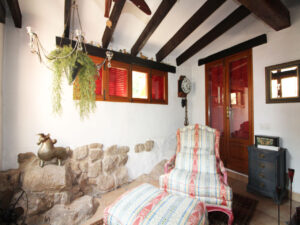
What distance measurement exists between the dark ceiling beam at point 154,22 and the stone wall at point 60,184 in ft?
6.31

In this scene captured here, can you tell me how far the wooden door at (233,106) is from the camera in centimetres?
289

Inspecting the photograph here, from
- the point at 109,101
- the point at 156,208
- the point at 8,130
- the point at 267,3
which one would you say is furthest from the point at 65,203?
the point at 267,3

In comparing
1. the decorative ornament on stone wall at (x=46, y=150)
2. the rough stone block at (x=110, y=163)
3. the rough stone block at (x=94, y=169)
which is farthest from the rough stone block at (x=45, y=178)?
the rough stone block at (x=110, y=163)

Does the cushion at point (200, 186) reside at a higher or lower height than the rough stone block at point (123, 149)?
lower

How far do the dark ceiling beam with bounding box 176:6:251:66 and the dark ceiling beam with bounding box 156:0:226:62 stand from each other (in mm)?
479

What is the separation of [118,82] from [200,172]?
2067mm

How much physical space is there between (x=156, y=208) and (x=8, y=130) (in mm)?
2085

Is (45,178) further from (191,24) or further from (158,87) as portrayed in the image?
(191,24)

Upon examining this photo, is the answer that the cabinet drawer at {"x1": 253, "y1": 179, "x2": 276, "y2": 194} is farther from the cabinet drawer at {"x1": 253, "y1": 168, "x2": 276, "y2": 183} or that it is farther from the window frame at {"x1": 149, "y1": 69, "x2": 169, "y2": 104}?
the window frame at {"x1": 149, "y1": 69, "x2": 169, "y2": 104}

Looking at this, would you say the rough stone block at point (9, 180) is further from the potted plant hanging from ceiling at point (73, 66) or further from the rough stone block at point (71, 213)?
the potted plant hanging from ceiling at point (73, 66)

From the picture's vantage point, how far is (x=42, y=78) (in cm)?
210

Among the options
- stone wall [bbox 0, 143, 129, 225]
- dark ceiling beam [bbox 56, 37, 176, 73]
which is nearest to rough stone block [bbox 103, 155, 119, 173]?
stone wall [bbox 0, 143, 129, 225]

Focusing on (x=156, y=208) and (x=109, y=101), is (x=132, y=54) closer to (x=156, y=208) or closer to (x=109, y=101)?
(x=109, y=101)

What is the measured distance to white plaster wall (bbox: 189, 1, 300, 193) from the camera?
7.44 feet
